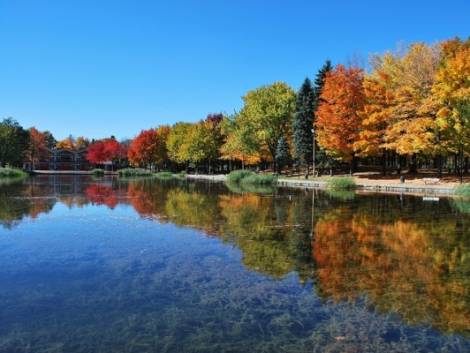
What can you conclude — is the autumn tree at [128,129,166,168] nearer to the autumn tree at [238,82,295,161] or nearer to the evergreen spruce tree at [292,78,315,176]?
the autumn tree at [238,82,295,161]

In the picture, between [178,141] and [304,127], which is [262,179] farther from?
[178,141]

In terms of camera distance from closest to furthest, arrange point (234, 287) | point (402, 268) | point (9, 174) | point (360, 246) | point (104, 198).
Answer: point (234, 287)
point (402, 268)
point (360, 246)
point (104, 198)
point (9, 174)

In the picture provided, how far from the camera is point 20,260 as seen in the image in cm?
1017

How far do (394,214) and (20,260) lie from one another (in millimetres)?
15003

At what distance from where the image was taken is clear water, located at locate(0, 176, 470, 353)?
5766mm

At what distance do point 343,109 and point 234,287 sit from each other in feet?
118

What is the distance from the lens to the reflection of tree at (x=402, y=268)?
703 centimetres

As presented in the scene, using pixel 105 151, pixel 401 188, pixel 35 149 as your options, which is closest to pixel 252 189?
pixel 401 188

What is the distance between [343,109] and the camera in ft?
136

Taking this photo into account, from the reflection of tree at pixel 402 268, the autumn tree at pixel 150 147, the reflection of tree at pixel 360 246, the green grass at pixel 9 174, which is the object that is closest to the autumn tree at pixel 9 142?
the green grass at pixel 9 174

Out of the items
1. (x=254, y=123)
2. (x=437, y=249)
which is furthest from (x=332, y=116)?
(x=437, y=249)

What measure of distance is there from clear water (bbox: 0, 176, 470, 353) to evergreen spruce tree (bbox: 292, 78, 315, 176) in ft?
112

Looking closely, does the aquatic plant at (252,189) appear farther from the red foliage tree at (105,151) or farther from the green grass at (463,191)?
the red foliage tree at (105,151)

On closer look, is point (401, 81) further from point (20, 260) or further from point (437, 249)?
point (20, 260)
